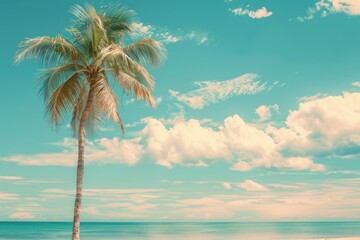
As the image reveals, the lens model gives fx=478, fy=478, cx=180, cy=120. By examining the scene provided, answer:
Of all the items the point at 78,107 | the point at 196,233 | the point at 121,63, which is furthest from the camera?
the point at 196,233

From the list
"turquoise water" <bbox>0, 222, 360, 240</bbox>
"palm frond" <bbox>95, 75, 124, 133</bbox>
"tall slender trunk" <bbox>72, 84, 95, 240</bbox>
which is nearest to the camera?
"tall slender trunk" <bbox>72, 84, 95, 240</bbox>

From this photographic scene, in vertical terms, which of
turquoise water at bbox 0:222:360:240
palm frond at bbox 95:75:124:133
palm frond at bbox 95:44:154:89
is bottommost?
turquoise water at bbox 0:222:360:240

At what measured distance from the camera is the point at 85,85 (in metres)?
17.2

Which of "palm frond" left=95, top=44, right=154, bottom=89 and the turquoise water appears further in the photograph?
the turquoise water

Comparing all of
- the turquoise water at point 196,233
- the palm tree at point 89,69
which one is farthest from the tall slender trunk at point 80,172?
the turquoise water at point 196,233

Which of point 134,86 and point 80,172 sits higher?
point 134,86

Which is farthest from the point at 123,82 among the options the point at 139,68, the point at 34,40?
the point at 34,40

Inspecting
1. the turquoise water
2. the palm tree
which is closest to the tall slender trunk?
the palm tree

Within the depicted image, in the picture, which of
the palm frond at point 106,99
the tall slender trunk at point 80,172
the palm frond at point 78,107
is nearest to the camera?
the tall slender trunk at point 80,172

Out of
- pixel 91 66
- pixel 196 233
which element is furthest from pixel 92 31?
pixel 196 233

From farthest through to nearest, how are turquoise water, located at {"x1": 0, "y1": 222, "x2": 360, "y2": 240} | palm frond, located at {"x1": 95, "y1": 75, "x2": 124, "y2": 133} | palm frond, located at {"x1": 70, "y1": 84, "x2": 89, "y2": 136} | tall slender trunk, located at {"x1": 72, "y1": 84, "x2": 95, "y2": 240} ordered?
1. turquoise water, located at {"x1": 0, "y1": 222, "x2": 360, "y2": 240}
2. palm frond, located at {"x1": 70, "y1": 84, "x2": 89, "y2": 136}
3. palm frond, located at {"x1": 95, "y1": 75, "x2": 124, "y2": 133}
4. tall slender trunk, located at {"x1": 72, "y1": 84, "x2": 95, "y2": 240}

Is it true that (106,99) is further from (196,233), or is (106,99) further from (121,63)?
(196,233)

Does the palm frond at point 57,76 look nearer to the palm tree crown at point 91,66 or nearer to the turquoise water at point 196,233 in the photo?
the palm tree crown at point 91,66

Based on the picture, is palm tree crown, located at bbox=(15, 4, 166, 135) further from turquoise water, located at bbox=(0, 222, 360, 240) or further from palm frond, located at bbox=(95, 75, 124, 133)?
turquoise water, located at bbox=(0, 222, 360, 240)
